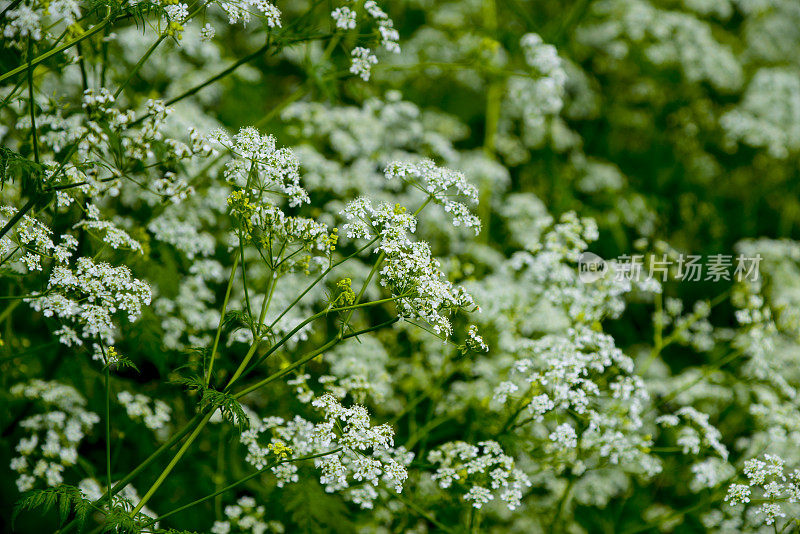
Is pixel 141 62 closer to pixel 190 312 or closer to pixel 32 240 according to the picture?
pixel 32 240

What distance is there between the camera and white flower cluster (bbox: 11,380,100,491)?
4125mm

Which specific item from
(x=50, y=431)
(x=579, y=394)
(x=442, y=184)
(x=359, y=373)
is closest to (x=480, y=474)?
(x=579, y=394)

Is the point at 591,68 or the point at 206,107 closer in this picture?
the point at 206,107

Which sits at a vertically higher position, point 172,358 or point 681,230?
point 681,230

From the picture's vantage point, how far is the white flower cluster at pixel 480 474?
3.77m

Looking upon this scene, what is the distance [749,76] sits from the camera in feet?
31.2

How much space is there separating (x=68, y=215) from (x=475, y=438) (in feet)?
10.1

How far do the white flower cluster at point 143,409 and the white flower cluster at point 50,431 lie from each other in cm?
23

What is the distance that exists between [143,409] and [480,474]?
2.16 metres

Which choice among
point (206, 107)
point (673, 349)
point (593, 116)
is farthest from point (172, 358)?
point (593, 116)

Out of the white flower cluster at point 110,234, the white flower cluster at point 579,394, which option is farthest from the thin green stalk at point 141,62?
the white flower cluster at point 579,394

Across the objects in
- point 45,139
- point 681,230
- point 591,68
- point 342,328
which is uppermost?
point 591,68

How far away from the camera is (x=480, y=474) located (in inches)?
154

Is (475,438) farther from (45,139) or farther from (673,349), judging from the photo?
(673,349)
